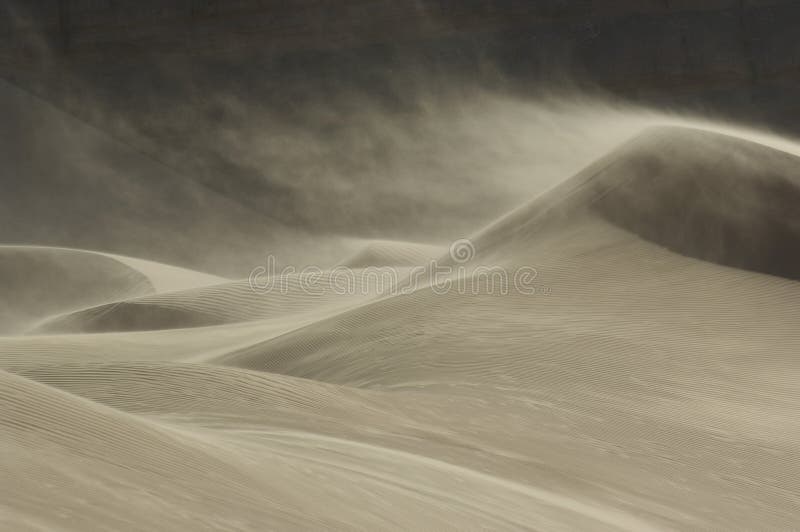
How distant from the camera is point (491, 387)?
885cm

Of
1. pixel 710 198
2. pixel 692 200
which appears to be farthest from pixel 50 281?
pixel 710 198

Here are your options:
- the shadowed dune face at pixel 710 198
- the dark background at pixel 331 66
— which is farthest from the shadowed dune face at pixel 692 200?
the dark background at pixel 331 66

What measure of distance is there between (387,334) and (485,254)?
301 cm

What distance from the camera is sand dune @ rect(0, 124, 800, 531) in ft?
14.6

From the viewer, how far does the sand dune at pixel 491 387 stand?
14.6ft

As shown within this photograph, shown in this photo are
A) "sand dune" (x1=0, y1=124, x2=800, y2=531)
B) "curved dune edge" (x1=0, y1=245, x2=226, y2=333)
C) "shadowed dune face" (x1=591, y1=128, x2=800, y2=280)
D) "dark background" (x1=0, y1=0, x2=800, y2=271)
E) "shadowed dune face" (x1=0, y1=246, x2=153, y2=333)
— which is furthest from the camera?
"dark background" (x1=0, y1=0, x2=800, y2=271)

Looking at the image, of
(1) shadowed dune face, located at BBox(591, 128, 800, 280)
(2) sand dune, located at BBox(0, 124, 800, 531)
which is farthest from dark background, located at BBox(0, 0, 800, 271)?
(1) shadowed dune face, located at BBox(591, 128, 800, 280)

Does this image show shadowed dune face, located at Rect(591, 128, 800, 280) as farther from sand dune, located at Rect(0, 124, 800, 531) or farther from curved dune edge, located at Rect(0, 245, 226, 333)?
curved dune edge, located at Rect(0, 245, 226, 333)

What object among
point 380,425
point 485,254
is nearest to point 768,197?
point 485,254

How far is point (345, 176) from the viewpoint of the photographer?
28812mm

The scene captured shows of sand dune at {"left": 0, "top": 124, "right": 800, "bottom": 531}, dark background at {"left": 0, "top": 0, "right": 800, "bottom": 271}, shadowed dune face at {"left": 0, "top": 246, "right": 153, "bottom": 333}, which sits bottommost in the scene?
sand dune at {"left": 0, "top": 124, "right": 800, "bottom": 531}

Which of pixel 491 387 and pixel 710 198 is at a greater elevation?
pixel 710 198

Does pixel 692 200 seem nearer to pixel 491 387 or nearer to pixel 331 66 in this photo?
pixel 491 387

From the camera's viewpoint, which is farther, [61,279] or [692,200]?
[61,279]
